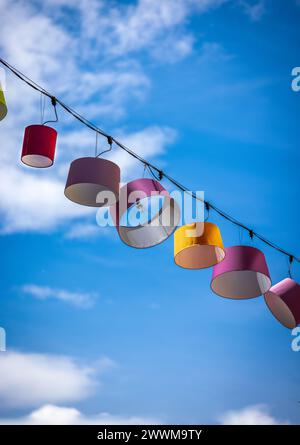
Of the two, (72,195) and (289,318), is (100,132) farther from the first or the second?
(289,318)

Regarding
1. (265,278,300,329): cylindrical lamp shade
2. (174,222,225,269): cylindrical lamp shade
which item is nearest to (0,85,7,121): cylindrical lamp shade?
(174,222,225,269): cylindrical lamp shade

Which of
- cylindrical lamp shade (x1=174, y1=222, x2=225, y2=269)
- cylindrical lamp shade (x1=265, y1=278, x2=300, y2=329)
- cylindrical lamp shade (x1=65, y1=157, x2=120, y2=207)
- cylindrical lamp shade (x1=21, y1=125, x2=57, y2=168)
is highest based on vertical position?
cylindrical lamp shade (x1=21, y1=125, x2=57, y2=168)

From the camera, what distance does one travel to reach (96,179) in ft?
9.46

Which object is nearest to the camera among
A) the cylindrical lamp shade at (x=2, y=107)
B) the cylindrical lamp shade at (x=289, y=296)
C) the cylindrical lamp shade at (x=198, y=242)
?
the cylindrical lamp shade at (x=2, y=107)

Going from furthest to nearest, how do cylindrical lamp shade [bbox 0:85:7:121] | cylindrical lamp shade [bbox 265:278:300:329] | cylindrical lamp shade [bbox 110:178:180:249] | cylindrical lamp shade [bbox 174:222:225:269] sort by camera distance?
cylindrical lamp shade [bbox 265:278:300:329]
cylindrical lamp shade [bbox 174:222:225:269]
cylindrical lamp shade [bbox 110:178:180:249]
cylindrical lamp shade [bbox 0:85:7:121]

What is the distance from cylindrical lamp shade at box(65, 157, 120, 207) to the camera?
9.47 ft

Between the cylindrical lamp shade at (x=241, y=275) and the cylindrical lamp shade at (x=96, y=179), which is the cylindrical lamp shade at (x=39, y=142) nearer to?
the cylindrical lamp shade at (x=96, y=179)

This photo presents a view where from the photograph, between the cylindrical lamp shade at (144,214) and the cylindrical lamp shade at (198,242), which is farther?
the cylindrical lamp shade at (198,242)

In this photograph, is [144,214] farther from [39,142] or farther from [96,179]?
[39,142]

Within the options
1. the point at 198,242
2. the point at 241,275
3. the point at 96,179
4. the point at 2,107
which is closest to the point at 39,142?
the point at 2,107

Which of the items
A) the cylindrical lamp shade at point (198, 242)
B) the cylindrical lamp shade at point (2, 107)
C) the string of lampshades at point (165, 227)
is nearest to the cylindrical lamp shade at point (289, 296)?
the string of lampshades at point (165, 227)

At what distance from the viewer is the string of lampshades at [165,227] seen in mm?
2941

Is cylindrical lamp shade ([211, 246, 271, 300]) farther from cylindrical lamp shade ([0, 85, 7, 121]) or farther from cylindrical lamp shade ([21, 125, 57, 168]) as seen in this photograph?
cylindrical lamp shade ([0, 85, 7, 121])

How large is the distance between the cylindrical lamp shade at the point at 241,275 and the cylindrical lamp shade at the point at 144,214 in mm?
452
